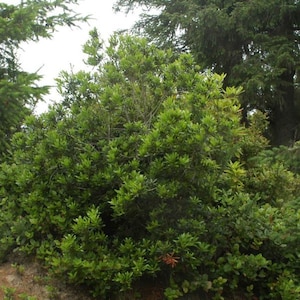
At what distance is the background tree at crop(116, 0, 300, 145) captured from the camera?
34.3ft

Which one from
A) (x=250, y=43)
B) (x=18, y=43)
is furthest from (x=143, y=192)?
(x=250, y=43)

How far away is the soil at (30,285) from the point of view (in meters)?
3.80

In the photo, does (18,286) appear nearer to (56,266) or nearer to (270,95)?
(56,266)

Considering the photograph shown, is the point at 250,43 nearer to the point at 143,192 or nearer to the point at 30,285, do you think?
the point at 143,192

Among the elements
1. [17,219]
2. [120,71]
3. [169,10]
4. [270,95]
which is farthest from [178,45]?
[17,219]

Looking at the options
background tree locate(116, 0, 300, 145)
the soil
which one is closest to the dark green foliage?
the soil

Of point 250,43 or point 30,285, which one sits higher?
point 250,43

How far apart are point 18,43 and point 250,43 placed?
312 inches

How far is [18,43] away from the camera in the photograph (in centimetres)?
542

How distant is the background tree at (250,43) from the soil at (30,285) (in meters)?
7.52

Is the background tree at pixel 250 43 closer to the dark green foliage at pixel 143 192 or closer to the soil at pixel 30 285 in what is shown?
the dark green foliage at pixel 143 192

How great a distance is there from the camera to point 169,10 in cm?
1256

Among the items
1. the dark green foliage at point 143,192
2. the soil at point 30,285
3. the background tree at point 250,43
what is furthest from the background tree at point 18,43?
the background tree at point 250,43

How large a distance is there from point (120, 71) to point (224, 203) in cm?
177
